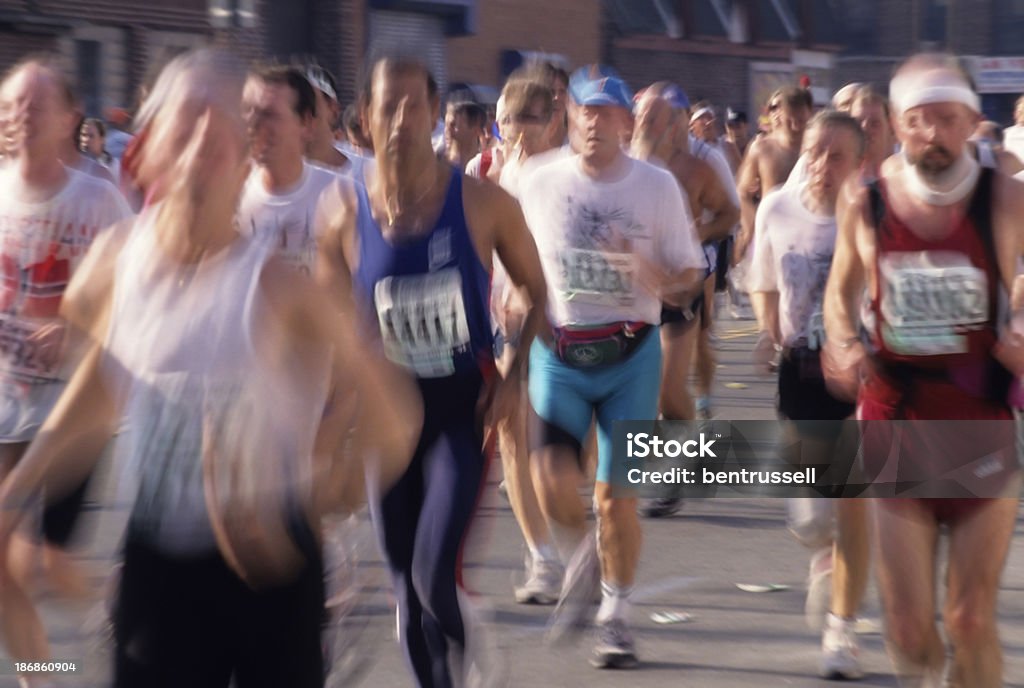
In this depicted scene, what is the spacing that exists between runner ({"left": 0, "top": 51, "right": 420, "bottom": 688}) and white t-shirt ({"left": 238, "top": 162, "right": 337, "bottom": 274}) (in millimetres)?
2157

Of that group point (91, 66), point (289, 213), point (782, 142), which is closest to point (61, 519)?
point (289, 213)

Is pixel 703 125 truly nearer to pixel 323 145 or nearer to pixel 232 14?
pixel 232 14

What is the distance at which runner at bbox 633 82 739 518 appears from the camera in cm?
819

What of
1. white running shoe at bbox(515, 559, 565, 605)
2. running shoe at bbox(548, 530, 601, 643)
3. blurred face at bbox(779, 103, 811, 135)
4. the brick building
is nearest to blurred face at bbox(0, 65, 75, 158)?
running shoe at bbox(548, 530, 601, 643)

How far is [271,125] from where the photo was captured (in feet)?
18.3

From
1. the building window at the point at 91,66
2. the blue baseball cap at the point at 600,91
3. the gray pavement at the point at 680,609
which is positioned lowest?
the gray pavement at the point at 680,609

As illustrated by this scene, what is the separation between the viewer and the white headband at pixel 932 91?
445 centimetres

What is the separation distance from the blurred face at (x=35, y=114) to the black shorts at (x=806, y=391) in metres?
2.77

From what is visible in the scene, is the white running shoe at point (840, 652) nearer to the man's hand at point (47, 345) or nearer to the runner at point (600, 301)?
the runner at point (600, 301)

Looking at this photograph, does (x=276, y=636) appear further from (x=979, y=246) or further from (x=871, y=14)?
(x=871, y=14)

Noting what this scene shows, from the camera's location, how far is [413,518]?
4734mm

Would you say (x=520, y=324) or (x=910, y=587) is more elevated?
(x=520, y=324)

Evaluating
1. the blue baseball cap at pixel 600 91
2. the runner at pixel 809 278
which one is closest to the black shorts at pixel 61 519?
the blue baseball cap at pixel 600 91

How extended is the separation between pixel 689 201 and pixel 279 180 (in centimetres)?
359
